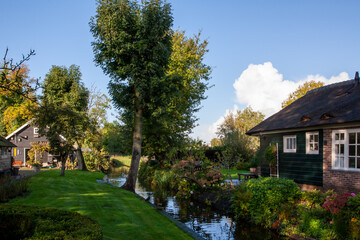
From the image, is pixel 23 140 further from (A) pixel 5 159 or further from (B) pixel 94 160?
(A) pixel 5 159

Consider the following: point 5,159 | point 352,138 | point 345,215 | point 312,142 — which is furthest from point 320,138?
point 5,159

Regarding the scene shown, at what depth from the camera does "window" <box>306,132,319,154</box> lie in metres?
15.0

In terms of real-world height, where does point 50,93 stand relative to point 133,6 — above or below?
below

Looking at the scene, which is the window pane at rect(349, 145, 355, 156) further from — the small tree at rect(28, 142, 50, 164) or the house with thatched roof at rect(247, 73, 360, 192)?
the small tree at rect(28, 142, 50, 164)

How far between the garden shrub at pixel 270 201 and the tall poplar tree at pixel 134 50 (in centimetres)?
910

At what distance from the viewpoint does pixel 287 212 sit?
35.5 feet

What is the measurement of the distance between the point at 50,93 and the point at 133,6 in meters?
16.7

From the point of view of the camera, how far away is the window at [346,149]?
41.6 feet

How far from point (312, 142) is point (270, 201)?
5.39m

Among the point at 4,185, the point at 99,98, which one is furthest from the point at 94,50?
the point at 99,98

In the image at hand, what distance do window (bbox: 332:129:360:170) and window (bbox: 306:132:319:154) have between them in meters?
1.27

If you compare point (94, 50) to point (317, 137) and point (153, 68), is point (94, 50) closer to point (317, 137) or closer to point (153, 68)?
point (153, 68)

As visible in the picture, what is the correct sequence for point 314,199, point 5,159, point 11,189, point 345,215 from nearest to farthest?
point 345,215 → point 314,199 → point 11,189 → point 5,159

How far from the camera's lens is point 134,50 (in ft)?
62.5
